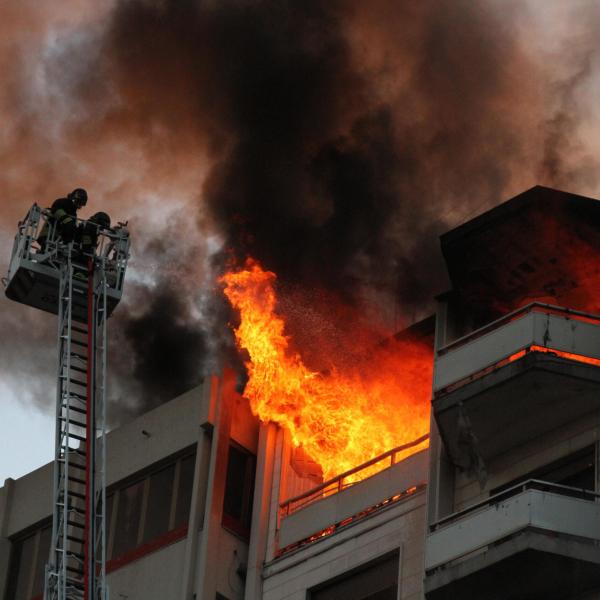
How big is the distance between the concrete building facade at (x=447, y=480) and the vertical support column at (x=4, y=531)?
38cm

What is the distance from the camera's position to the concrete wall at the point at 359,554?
2747cm

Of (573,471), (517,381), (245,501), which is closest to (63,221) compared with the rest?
Answer: (245,501)

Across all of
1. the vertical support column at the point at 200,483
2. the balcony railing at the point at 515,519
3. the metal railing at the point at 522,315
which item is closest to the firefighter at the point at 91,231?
the vertical support column at the point at 200,483

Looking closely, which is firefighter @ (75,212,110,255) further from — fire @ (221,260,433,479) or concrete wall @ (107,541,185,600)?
concrete wall @ (107,541,185,600)

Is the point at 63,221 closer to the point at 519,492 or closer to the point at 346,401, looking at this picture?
the point at 346,401

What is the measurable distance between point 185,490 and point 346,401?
346 cm

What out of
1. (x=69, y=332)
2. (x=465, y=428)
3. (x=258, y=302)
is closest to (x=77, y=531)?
(x=69, y=332)

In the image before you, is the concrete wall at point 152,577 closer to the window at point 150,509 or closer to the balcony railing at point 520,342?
the window at point 150,509

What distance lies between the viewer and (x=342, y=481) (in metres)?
31.1

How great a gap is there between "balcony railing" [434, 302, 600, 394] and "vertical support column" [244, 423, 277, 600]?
4.90 metres

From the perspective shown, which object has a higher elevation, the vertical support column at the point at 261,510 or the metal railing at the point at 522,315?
the metal railing at the point at 522,315

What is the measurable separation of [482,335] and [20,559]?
12.6m

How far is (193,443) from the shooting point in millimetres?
31609

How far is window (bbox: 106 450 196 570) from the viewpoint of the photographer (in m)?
31.4
